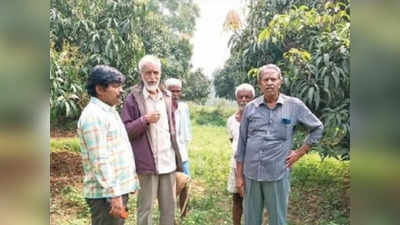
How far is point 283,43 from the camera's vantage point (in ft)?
10.8

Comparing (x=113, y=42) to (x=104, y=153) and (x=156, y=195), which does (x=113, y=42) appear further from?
(x=104, y=153)

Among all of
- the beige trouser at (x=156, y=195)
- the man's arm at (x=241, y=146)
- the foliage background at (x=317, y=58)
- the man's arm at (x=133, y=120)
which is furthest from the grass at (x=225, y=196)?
the man's arm at (x=133, y=120)

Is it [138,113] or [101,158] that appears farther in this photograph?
[138,113]

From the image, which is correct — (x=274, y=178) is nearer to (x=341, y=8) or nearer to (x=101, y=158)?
(x=101, y=158)

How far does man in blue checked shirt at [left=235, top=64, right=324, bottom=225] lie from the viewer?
2.08 m

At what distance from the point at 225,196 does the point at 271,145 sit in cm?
169

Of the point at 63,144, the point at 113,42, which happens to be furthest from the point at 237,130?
the point at 63,144

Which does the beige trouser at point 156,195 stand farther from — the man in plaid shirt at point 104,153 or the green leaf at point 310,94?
the green leaf at point 310,94

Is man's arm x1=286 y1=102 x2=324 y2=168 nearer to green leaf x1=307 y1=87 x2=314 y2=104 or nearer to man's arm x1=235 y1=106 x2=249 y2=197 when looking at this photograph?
man's arm x1=235 y1=106 x2=249 y2=197

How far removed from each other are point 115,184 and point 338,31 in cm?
200

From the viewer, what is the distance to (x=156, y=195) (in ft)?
7.45

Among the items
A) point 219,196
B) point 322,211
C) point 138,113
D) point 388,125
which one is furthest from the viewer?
point 219,196

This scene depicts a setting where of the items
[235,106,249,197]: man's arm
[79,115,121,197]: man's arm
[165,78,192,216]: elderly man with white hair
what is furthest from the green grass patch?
[79,115,121,197]: man's arm

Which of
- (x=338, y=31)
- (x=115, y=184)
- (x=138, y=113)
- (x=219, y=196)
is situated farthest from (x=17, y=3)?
(x=219, y=196)
